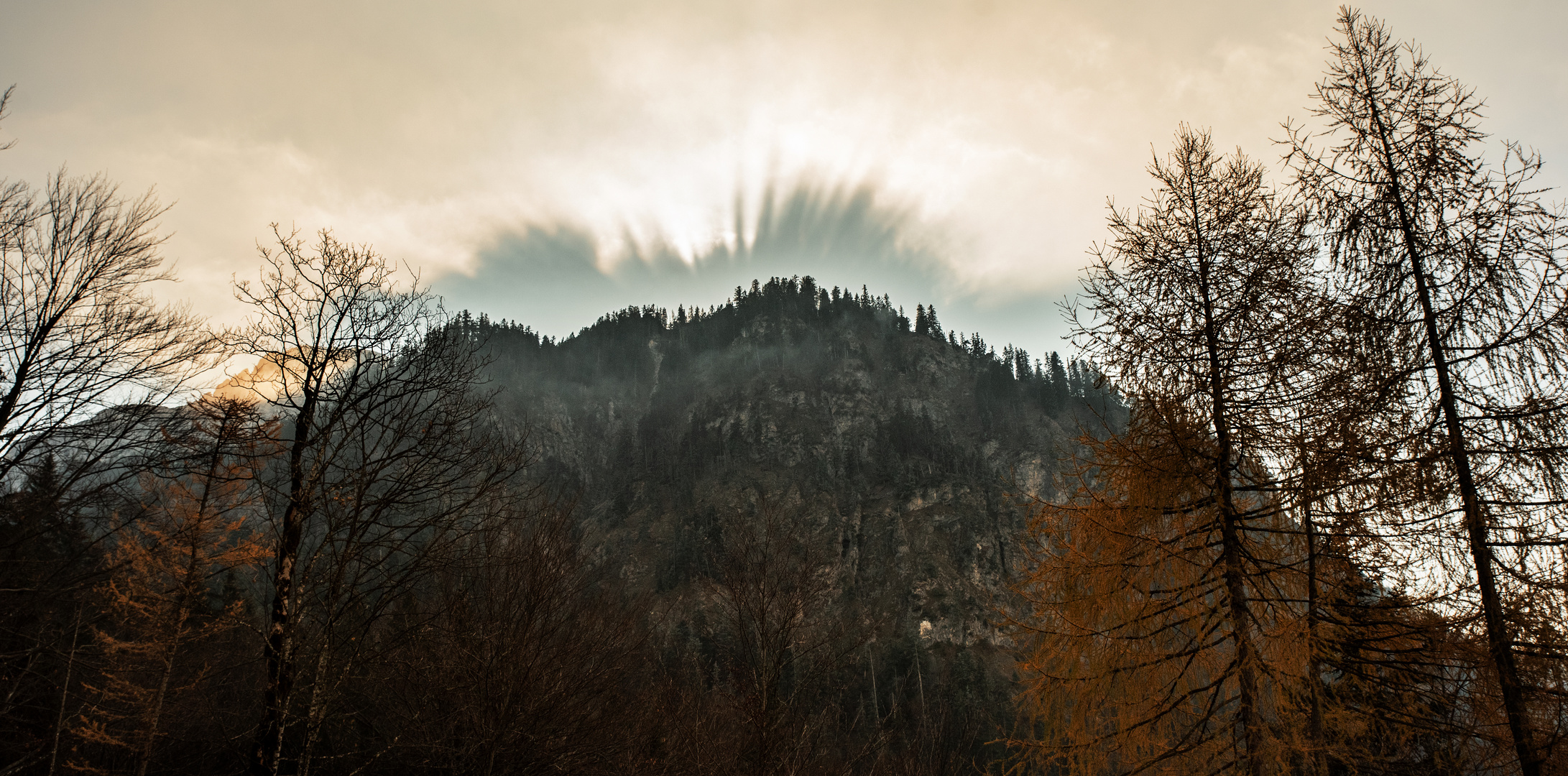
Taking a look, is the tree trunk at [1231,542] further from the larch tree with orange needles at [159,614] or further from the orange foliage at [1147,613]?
the larch tree with orange needles at [159,614]

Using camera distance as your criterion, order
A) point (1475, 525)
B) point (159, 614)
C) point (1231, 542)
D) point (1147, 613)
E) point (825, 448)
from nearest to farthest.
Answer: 1. point (1475, 525)
2. point (1231, 542)
3. point (1147, 613)
4. point (159, 614)
5. point (825, 448)

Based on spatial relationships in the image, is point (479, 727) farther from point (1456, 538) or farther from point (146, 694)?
point (1456, 538)

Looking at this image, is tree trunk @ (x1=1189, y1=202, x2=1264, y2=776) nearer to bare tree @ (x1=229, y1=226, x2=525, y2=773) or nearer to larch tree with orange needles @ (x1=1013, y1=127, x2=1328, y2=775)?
larch tree with orange needles @ (x1=1013, y1=127, x2=1328, y2=775)

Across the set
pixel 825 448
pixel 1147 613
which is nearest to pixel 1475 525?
pixel 1147 613

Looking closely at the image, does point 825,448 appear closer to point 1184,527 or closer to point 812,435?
point 812,435

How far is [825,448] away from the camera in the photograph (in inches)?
4648

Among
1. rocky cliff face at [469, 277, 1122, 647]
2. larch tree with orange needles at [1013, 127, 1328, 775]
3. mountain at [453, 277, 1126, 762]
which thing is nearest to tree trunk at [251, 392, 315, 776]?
larch tree with orange needles at [1013, 127, 1328, 775]

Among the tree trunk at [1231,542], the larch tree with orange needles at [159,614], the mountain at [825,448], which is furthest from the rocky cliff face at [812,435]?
the tree trunk at [1231,542]

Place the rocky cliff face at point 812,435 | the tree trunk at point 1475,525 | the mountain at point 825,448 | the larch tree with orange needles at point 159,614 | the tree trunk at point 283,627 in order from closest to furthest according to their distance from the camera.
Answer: the tree trunk at point 1475,525 < the tree trunk at point 283,627 < the larch tree with orange needles at point 159,614 < the mountain at point 825,448 < the rocky cliff face at point 812,435

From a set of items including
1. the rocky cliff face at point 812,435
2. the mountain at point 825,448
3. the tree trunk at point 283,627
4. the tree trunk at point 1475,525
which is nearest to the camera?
the tree trunk at point 1475,525

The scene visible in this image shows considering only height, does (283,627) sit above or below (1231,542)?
below

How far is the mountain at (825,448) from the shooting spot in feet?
250

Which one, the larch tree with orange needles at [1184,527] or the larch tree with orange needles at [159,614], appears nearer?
the larch tree with orange needles at [1184,527]

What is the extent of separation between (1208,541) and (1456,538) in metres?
1.83
